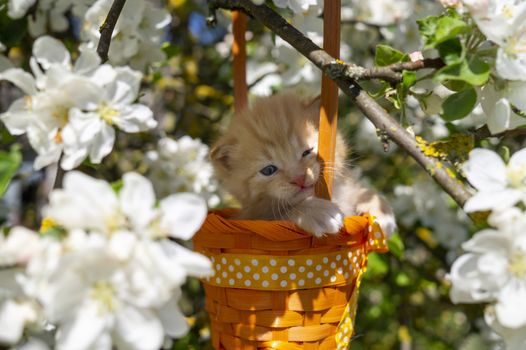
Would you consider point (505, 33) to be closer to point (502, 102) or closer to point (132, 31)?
point (502, 102)

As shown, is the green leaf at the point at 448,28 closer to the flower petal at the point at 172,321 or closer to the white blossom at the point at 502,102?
the white blossom at the point at 502,102

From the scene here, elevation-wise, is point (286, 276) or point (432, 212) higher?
point (432, 212)

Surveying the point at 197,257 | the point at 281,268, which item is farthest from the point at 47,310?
the point at 281,268

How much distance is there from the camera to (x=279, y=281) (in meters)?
1.03

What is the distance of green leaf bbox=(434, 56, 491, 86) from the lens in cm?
87

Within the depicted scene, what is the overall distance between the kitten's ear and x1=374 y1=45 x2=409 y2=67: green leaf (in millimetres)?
455

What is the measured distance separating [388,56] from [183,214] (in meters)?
0.49

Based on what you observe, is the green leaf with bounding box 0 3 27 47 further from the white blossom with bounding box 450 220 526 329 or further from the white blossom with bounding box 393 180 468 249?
the white blossom with bounding box 393 180 468 249

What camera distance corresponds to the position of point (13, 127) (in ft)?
2.92

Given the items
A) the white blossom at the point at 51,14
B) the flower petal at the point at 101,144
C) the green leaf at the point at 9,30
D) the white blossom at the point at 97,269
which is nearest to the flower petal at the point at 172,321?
the white blossom at the point at 97,269

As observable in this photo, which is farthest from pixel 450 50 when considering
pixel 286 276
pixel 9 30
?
pixel 9 30

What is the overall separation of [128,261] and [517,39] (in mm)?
656

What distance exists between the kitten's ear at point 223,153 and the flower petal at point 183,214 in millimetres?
Answer: 601

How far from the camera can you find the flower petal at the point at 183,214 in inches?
29.5
